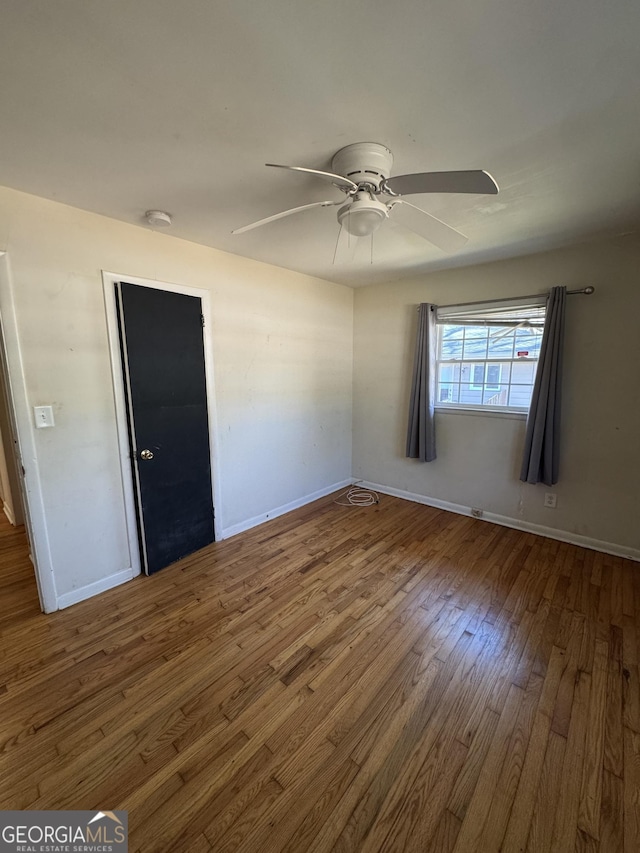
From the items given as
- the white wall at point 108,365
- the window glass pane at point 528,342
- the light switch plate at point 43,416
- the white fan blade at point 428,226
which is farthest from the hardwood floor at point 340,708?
the white fan blade at point 428,226

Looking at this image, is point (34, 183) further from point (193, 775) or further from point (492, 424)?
point (492, 424)

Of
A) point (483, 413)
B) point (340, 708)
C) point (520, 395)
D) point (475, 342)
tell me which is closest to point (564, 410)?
point (520, 395)

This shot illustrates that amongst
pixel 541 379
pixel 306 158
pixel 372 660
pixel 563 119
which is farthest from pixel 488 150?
pixel 372 660

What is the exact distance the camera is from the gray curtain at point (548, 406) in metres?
2.75

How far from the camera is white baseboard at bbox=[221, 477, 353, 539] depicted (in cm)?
316

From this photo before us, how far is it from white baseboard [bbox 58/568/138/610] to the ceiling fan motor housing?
285 centimetres

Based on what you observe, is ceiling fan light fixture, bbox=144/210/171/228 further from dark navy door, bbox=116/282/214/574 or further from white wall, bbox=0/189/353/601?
dark navy door, bbox=116/282/214/574

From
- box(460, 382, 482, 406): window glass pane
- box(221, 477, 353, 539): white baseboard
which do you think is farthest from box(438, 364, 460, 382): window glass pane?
box(221, 477, 353, 539): white baseboard

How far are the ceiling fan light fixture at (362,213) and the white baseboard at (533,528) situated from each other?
9.60 feet

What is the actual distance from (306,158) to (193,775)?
2.61 m

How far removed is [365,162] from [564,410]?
2.54 m

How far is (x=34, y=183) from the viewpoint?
1764 mm

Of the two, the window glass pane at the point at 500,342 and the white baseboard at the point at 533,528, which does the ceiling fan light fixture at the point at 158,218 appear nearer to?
the window glass pane at the point at 500,342

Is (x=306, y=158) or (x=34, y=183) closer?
(x=306, y=158)
